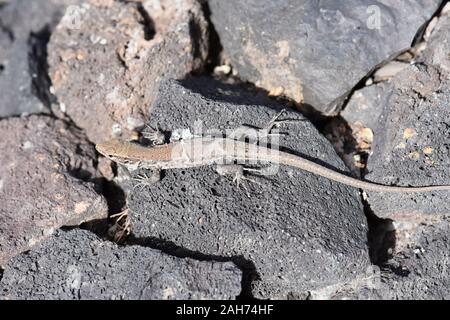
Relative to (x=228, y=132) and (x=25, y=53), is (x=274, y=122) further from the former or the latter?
(x=25, y=53)

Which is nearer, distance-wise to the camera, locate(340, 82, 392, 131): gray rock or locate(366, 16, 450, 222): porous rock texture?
locate(366, 16, 450, 222): porous rock texture

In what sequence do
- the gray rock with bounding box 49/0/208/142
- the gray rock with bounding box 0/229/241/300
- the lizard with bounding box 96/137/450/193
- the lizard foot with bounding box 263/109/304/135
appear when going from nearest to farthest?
the gray rock with bounding box 0/229/241/300
the lizard with bounding box 96/137/450/193
the lizard foot with bounding box 263/109/304/135
the gray rock with bounding box 49/0/208/142

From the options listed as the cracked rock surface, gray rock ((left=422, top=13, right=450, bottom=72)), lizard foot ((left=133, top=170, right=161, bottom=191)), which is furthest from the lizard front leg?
gray rock ((left=422, top=13, right=450, bottom=72))

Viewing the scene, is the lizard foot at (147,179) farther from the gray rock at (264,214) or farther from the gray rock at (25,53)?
the gray rock at (25,53)

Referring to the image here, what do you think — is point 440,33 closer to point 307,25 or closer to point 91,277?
point 307,25

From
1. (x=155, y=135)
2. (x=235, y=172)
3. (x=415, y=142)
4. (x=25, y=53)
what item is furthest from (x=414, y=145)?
(x=25, y=53)

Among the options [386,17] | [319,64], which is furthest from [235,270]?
[386,17]

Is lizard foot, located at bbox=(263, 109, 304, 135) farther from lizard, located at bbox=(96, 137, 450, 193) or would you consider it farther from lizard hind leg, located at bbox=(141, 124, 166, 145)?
lizard hind leg, located at bbox=(141, 124, 166, 145)
